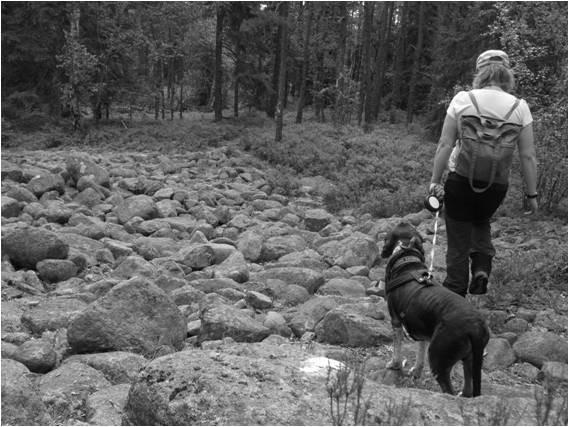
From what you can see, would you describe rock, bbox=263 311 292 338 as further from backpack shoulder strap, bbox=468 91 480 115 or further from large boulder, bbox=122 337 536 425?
backpack shoulder strap, bbox=468 91 480 115

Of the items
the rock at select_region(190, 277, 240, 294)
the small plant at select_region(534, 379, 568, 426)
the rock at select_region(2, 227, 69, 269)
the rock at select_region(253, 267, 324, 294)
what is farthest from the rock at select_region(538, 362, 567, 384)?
the rock at select_region(2, 227, 69, 269)

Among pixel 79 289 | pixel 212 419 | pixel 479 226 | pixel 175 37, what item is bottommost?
pixel 79 289

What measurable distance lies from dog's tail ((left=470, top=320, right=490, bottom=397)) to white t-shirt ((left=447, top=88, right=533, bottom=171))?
154 centimetres

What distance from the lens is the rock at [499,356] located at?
16.8ft

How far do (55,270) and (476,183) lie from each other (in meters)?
5.92

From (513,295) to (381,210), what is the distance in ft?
22.3

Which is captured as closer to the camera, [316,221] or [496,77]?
[496,77]

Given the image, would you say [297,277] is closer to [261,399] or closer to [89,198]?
[261,399]

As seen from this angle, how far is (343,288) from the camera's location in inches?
291

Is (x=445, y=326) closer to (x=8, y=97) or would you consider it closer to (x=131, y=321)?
(x=131, y=321)

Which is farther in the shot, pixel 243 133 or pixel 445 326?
pixel 243 133

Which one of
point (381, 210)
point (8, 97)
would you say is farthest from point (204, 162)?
point (8, 97)

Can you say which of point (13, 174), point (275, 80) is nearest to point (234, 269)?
point (13, 174)

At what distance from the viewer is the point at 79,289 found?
23.2ft
